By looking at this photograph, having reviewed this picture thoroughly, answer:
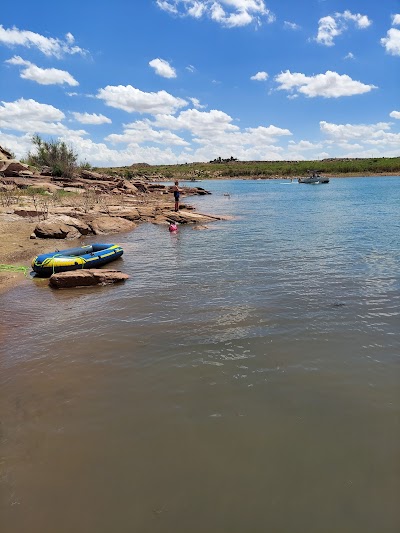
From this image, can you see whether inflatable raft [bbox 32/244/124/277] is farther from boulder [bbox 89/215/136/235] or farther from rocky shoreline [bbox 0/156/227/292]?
boulder [bbox 89/215/136/235]

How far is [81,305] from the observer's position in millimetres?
10789

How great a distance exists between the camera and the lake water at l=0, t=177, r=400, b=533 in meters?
4.13

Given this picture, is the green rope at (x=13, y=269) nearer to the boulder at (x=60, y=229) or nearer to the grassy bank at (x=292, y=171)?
the boulder at (x=60, y=229)

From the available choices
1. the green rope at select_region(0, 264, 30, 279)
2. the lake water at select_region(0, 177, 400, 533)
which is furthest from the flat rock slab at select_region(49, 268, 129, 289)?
the green rope at select_region(0, 264, 30, 279)

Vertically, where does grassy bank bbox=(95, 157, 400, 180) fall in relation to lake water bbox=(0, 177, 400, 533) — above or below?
above

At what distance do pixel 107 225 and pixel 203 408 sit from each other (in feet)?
64.5

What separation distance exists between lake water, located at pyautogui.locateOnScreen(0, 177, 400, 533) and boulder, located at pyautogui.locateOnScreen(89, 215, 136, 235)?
1131 cm

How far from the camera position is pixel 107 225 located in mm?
23875

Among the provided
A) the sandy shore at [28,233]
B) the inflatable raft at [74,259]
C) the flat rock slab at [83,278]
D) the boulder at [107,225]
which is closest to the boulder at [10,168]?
the sandy shore at [28,233]

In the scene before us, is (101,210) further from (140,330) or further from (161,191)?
(161,191)

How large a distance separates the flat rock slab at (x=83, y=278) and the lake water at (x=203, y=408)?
0.59 m

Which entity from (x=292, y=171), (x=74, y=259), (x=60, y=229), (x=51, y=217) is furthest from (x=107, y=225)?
(x=292, y=171)

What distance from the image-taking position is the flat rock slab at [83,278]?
40.2 ft

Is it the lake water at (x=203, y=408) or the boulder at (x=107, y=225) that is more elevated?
the boulder at (x=107, y=225)
